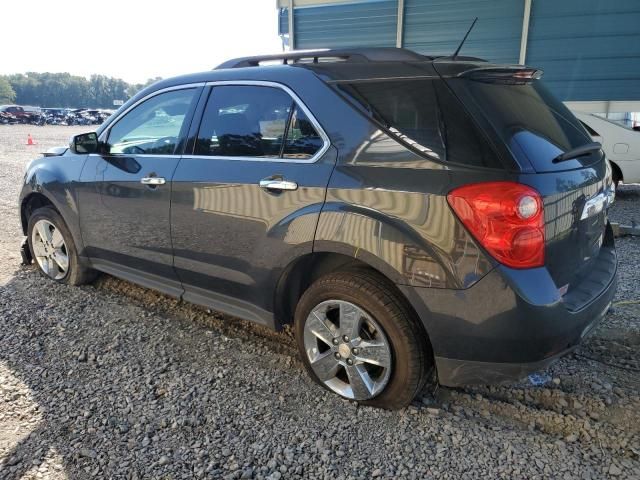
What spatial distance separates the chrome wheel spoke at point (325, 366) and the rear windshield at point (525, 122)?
1.41m

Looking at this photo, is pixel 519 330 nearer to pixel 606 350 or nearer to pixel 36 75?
pixel 606 350

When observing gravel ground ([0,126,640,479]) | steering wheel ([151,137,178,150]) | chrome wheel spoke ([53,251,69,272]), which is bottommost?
gravel ground ([0,126,640,479])

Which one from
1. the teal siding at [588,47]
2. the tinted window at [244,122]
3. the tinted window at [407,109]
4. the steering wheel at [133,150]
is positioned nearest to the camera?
the tinted window at [407,109]

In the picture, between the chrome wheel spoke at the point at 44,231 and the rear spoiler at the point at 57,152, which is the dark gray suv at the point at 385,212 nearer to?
the rear spoiler at the point at 57,152

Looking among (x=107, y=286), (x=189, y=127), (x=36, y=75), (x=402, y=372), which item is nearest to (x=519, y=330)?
(x=402, y=372)

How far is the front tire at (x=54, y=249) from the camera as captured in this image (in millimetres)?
4297

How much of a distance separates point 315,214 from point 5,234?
208 inches

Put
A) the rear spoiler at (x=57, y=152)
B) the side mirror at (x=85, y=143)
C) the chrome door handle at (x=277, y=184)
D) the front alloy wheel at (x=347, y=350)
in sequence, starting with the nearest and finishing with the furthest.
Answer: the front alloy wheel at (x=347, y=350) → the chrome door handle at (x=277, y=184) → the side mirror at (x=85, y=143) → the rear spoiler at (x=57, y=152)

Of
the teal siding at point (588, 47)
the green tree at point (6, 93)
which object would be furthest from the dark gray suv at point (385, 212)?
the green tree at point (6, 93)

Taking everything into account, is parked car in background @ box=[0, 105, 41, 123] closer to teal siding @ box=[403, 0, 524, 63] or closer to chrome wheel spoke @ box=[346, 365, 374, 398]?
teal siding @ box=[403, 0, 524, 63]

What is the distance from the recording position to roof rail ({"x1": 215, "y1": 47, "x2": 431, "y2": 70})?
266 cm

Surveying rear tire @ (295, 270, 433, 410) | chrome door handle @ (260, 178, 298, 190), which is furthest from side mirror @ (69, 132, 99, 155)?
rear tire @ (295, 270, 433, 410)

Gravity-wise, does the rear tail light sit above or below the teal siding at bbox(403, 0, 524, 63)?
below

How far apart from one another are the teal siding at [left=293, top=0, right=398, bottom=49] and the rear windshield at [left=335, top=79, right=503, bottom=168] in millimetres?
9175
